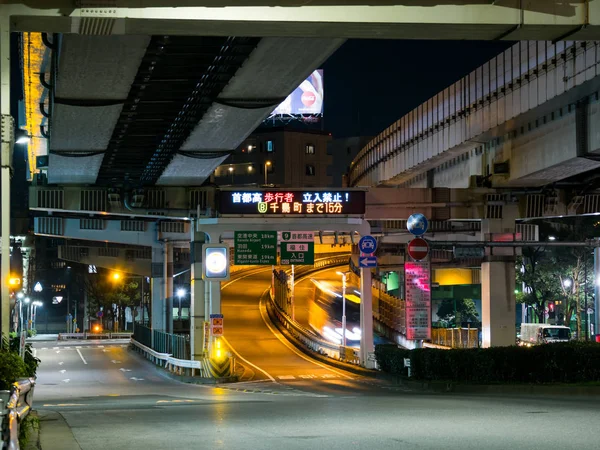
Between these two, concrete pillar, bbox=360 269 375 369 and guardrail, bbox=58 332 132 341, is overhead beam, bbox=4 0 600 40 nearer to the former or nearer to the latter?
concrete pillar, bbox=360 269 375 369

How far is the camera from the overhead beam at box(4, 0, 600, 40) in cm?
1229

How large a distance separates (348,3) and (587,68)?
13.7 m

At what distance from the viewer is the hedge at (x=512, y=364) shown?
92.3 ft

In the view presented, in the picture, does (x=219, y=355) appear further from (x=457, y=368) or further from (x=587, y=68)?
(x=587, y=68)

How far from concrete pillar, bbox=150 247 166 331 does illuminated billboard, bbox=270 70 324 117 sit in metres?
41.4

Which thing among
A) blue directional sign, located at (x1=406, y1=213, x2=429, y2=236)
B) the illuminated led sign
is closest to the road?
blue directional sign, located at (x1=406, y1=213, x2=429, y2=236)

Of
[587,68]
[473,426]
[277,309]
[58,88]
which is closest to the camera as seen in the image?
[473,426]

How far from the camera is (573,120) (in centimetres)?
2750

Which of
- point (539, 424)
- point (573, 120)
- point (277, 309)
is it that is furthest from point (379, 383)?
point (277, 309)

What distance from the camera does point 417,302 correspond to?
4291 centimetres

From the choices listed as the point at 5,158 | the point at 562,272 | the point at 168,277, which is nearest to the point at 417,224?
the point at 5,158

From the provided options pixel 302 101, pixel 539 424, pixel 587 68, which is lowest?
pixel 539 424

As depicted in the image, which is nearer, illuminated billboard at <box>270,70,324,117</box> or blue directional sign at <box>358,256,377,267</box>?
blue directional sign at <box>358,256,377,267</box>

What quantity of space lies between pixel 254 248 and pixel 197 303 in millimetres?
3622
